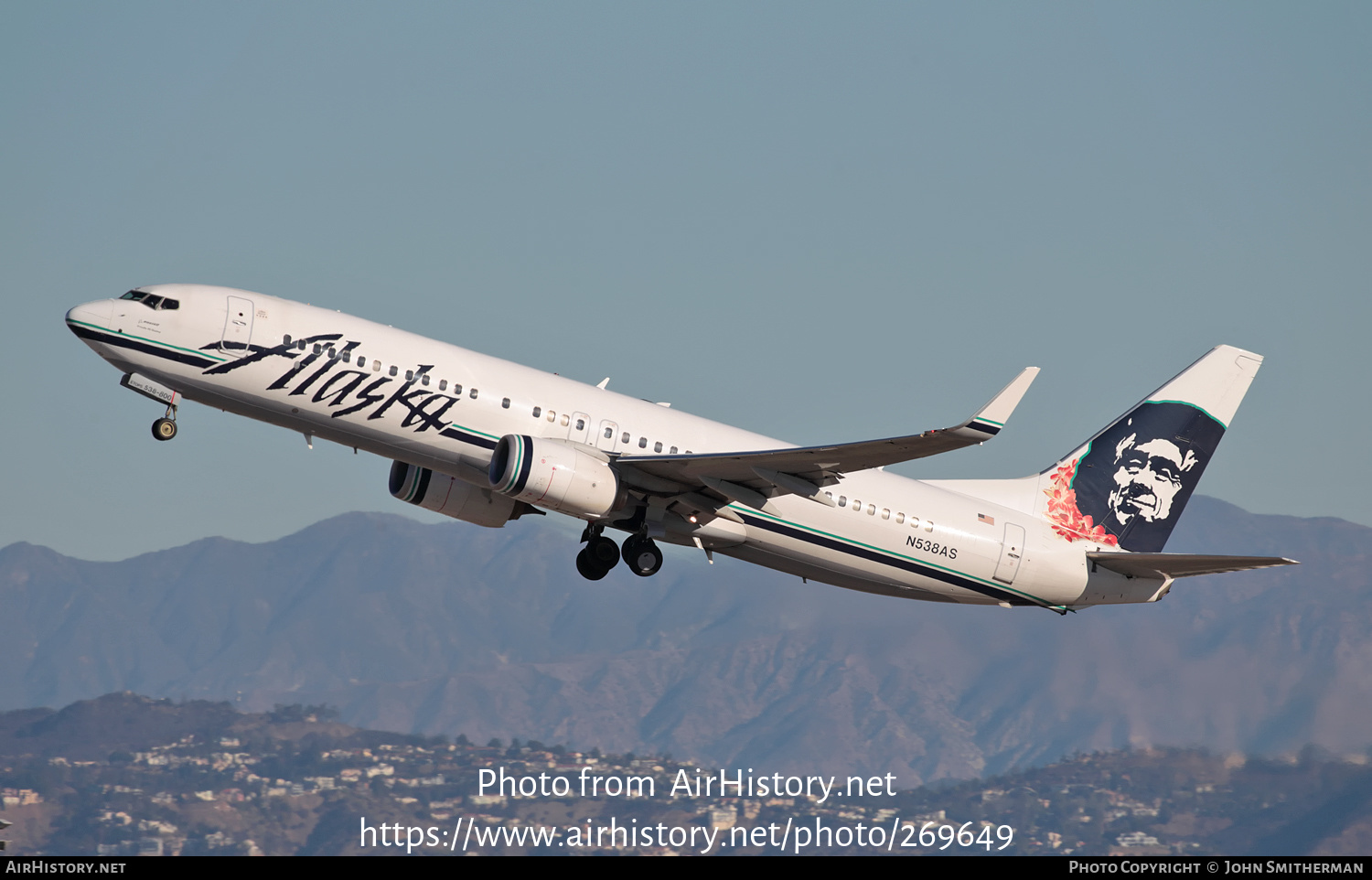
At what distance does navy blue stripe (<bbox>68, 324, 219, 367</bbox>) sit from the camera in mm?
33656

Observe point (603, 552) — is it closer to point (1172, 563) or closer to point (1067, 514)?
point (1067, 514)

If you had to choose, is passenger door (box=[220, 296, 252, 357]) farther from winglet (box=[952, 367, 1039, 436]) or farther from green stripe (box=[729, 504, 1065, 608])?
winglet (box=[952, 367, 1039, 436])

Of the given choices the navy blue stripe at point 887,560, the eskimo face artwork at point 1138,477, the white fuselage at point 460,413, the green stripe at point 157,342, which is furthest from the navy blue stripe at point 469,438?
the eskimo face artwork at point 1138,477

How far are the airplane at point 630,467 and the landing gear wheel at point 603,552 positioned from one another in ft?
0.15

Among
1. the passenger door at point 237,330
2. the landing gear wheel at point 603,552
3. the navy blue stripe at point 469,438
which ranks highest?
the passenger door at point 237,330

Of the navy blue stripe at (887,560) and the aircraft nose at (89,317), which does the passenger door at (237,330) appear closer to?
the aircraft nose at (89,317)

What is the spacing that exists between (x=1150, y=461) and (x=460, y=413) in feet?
70.9

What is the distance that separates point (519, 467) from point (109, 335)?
9791mm

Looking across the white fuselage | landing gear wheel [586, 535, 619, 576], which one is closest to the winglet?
the white fuselage

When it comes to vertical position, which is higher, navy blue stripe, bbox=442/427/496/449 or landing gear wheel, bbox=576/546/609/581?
navy blue stripe, bbox=442/427/496/449

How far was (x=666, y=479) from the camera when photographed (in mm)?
36031

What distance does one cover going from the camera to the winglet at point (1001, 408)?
30.3 m

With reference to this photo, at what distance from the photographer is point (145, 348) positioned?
33750mm
